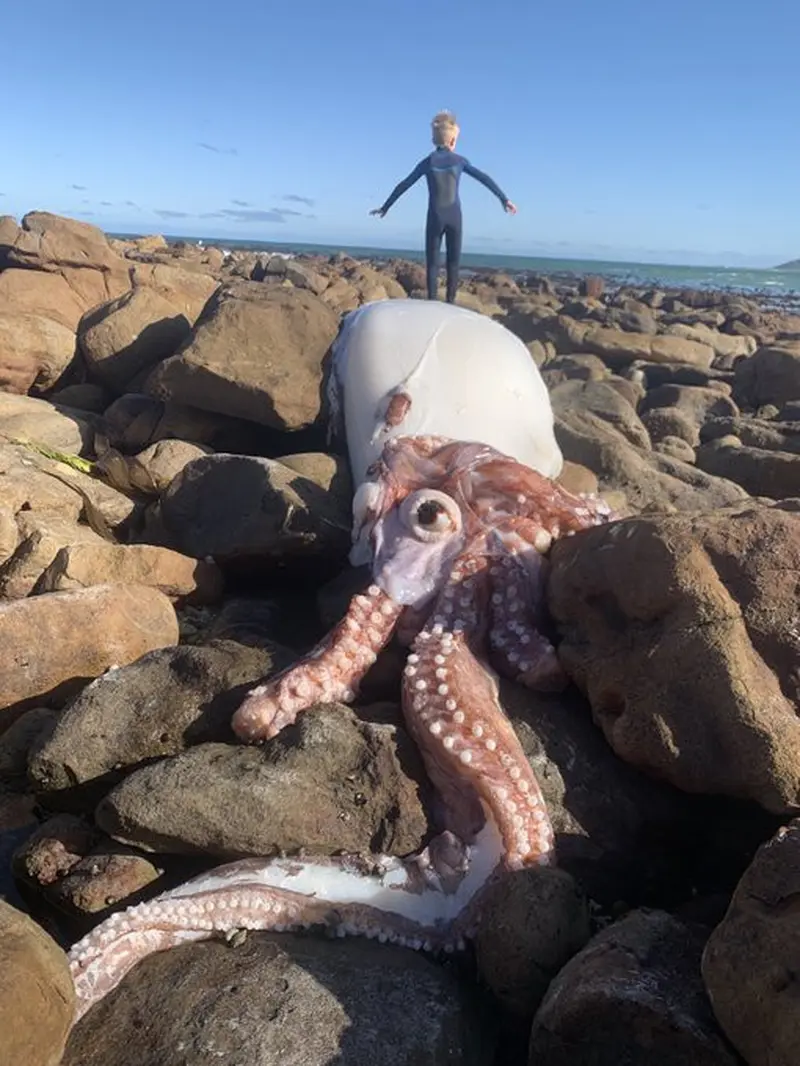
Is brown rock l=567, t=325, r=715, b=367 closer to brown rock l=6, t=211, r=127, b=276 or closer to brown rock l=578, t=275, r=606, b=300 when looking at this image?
brown rock l=6, t=211, r=127, b=276

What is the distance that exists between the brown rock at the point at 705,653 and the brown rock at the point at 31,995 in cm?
205

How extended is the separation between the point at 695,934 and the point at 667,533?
4.63 ft

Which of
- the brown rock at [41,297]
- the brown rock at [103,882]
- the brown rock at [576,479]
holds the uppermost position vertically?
the brown rock at [41,297]

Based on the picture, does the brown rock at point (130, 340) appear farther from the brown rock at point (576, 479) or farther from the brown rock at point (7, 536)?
the brown rock at point (576, 479)

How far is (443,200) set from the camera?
1185 cm

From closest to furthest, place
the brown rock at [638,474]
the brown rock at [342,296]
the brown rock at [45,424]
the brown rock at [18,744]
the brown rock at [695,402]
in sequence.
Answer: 1. the brown rock at [18,744]
2. the brown rock at [45,424]
3. the brown rock at [638,474]
4. the brown rock at [695,402]
5. the brown rock at [342,296]

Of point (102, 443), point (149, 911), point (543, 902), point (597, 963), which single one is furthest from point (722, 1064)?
point (102, 443)

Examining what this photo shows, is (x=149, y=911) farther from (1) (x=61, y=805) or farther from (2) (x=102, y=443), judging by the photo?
(2) (x=102, y=443)

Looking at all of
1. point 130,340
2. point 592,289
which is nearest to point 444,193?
point 130,340

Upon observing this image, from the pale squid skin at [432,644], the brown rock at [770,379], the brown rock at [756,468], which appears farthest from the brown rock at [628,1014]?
the brown rock at [770,379]

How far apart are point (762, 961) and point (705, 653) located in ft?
3.86

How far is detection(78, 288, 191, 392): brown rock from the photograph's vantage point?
7371mm

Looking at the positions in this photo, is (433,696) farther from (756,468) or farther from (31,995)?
(756,468)

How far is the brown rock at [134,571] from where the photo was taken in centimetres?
463
